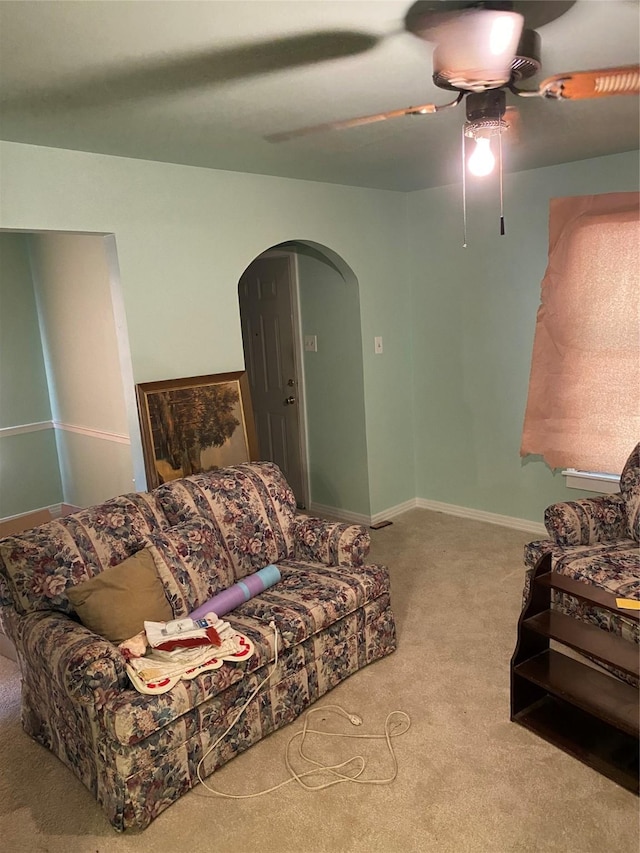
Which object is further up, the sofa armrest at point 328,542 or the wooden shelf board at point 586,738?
the sofa armrest at point 328,542

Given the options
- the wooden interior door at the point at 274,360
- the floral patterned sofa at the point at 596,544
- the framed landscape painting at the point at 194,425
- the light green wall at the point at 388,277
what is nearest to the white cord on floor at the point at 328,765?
the floral patterned sofa at the point at 596,544

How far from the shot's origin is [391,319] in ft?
14.6

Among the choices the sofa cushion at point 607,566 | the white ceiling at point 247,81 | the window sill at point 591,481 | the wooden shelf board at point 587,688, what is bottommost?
the wooden shelf board at point 587,688

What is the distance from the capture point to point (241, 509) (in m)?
2.91

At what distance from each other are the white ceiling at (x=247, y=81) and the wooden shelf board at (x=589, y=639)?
1.89 m

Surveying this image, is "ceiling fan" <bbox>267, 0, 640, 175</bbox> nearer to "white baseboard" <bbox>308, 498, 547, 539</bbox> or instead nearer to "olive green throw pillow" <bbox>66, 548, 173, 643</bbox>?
"olive green throw pillow" <bbox>66, 548, 173, 643</bbox>

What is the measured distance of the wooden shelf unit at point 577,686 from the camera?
2135mm

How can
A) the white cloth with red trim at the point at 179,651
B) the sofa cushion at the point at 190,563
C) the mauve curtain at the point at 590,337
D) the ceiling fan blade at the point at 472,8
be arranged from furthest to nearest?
the mauve curtain at the point at 590,337, the sofa cushion at the point at 190,563, the white cloth with red trim at the point at 179,651, the ceiling fan blade at the point at 472,8

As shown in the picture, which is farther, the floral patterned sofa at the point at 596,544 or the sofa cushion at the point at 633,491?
the sofa cushion at the point at 633,491

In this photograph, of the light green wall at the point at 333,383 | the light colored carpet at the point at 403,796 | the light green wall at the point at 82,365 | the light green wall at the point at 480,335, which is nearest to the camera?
the light colored carpet at the point at 403,796

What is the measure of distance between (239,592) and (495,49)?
2.09 meters

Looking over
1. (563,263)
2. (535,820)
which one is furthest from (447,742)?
(563,263)

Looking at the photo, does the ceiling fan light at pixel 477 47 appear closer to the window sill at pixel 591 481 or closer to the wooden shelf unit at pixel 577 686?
the wooden shelf unit at pixel 577 686

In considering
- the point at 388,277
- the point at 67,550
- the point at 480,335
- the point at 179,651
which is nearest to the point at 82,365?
the point at 388,277
